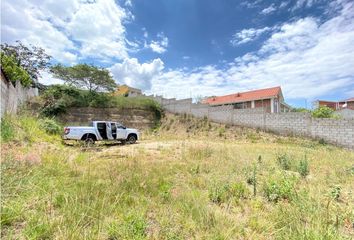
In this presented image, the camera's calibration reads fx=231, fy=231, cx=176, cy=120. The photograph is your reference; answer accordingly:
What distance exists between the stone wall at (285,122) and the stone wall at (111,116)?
3.92 metres

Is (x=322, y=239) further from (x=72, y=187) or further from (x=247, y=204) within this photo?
(x=72, y=187)

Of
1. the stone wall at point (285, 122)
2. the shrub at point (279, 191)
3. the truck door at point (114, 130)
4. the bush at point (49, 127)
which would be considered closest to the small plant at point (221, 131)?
the stone wall at point (285, 122)

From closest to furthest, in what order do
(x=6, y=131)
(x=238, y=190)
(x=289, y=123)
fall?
(x=238, y=190)
(x=6, y=131)
(x=289, y=123)

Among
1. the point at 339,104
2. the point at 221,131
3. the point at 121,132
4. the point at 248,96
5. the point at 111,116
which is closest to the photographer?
the point at 121,132

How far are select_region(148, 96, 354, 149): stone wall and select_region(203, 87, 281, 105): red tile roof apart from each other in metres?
13.7

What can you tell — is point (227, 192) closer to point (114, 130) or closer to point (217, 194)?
point (217, 194)

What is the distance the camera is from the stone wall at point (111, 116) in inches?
836

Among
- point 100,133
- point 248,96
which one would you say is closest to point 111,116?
point 100,133

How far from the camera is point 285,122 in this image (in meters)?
16.3

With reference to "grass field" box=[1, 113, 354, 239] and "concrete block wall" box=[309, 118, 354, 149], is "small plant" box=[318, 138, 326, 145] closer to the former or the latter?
"concrete block wall" box=[309, 118, 354, 149]

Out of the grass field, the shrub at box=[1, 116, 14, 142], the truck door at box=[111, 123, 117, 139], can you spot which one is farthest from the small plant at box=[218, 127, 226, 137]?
the shrub at box=[1, 116, 14, 142]

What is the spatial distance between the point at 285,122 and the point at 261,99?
17190 millimetres

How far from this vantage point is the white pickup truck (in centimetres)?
1261

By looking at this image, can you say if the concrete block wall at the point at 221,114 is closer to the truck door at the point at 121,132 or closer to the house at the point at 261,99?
the truck door at the point at 121,132
